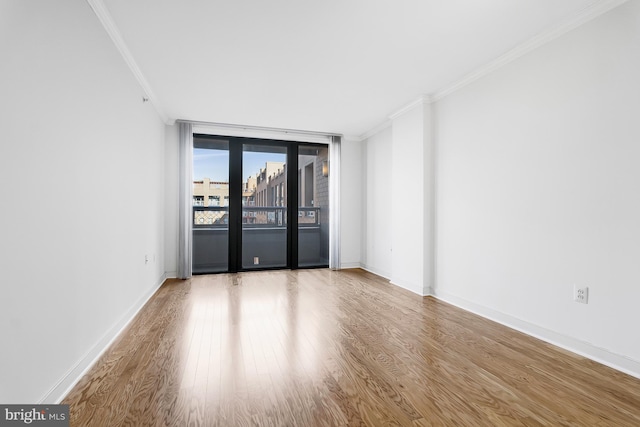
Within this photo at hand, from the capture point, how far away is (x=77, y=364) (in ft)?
6.41

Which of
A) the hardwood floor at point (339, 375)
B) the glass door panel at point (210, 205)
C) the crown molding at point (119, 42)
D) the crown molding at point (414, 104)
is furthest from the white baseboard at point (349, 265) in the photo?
the crown molding at point (119, 42)

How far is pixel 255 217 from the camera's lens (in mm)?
5566

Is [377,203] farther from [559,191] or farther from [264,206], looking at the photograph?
[559,191]

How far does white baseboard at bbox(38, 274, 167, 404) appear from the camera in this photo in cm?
170

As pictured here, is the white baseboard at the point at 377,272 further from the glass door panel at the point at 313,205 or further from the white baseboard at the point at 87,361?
the white baseboard at the point at 87,361

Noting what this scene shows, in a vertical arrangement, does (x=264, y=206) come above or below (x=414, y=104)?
below

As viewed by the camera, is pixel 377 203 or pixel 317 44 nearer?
pixel 317 44

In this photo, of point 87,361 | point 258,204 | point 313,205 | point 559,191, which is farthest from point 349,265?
point 87,361

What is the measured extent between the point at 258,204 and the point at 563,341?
4.57m

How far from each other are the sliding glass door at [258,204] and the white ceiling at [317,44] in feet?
4.40

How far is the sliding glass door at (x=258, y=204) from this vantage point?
534 centimetres

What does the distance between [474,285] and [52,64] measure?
12.8ft

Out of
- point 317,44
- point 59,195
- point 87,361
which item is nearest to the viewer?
point 59,195

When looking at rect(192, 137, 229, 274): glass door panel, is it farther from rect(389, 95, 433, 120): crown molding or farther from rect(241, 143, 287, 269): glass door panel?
rect(389, 95, 433, 120): crown molding
